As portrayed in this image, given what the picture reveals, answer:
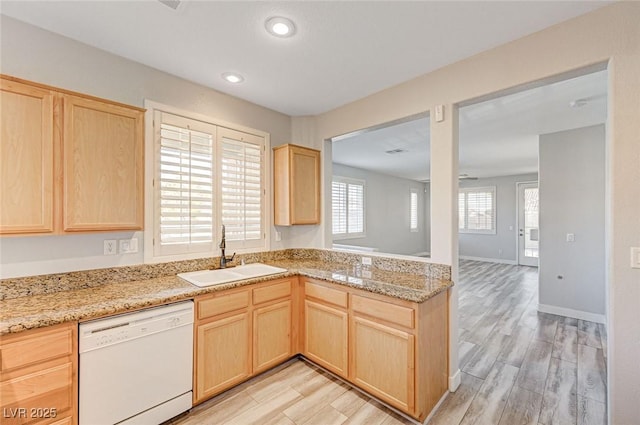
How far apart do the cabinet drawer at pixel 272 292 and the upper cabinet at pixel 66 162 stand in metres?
1.06

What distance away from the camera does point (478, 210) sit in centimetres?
865

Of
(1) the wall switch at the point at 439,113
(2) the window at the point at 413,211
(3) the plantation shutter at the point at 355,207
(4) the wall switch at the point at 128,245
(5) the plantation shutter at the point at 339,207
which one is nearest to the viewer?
(4) the wall switch at the point at 128,245

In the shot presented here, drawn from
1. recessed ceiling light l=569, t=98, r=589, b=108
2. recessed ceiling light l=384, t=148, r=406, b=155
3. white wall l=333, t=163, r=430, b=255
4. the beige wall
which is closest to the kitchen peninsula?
the beige wall

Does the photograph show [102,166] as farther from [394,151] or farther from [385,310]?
[394,151]

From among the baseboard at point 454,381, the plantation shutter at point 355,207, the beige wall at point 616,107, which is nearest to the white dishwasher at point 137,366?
the baseboard at point 454,381

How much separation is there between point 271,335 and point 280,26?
95.7 inches

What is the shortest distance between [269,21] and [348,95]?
1246 millimetres

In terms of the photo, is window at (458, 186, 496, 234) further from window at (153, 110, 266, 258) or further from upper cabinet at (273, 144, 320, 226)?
window at (153, 110, 266, 258)

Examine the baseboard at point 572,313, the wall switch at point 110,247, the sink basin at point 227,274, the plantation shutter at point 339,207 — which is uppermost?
the plantation shutter at point 339,207

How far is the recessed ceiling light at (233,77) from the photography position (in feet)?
7.92

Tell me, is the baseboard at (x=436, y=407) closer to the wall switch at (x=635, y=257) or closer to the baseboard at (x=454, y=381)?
the baseboard at (x=454, y=381)

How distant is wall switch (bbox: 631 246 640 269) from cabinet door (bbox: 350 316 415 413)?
1.30 m

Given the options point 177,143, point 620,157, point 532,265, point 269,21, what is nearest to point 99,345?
point 177,143

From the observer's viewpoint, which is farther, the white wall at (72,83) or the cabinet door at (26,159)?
the white wall at (72,83)
